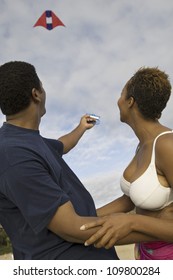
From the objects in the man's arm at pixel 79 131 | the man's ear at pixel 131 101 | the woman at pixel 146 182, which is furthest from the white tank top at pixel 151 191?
the man's arm at pixel 79 131

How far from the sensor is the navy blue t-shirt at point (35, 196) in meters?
2.29

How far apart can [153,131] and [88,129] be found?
1099 mm

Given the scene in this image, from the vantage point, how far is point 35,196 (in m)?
2.30

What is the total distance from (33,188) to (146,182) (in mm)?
945

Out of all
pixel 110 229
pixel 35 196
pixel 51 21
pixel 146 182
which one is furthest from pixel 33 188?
pixel 51 21

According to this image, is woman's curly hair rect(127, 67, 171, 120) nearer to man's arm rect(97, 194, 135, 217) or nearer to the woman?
the woman

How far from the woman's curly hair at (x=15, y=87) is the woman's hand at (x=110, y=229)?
3.02 ft

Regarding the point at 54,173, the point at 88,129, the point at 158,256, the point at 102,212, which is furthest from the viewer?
the point at 88,129

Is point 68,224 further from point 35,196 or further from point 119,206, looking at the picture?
point 119,206

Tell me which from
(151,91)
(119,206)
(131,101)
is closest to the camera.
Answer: (151,91)

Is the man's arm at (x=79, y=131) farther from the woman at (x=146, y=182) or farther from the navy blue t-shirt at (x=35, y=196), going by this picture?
the navy blue t-shirt at (x=35, y=196)

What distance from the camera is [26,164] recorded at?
2.29 meters
